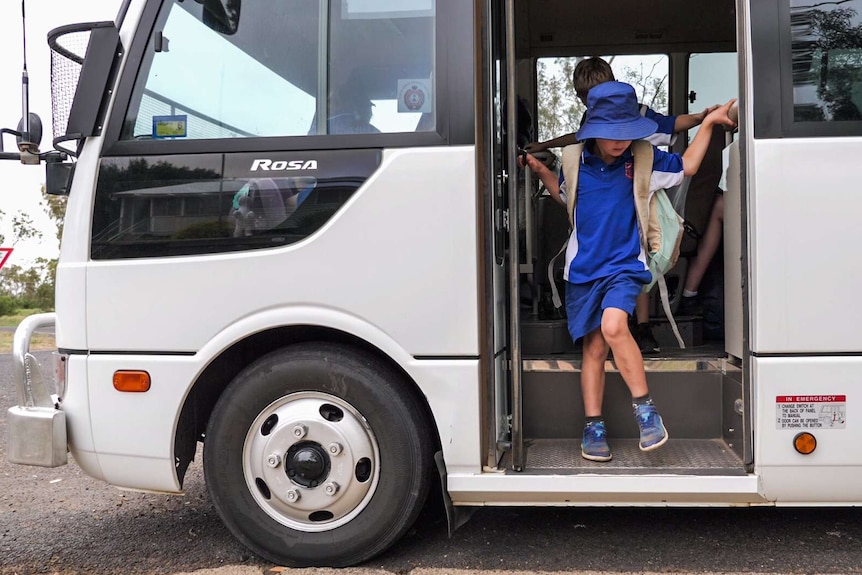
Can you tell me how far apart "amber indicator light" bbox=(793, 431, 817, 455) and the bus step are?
22 cm

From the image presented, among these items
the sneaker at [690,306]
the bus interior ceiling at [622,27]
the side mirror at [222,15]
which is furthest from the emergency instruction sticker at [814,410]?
the bus interior ceiling at [622,27]

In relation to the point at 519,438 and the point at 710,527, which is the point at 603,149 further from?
the point at 710,527

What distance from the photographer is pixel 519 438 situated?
2949mm

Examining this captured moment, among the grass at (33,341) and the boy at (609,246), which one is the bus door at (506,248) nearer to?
the boy at (609,246)

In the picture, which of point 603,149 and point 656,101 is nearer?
point 603,149

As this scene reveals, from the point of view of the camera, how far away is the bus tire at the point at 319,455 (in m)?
2.94

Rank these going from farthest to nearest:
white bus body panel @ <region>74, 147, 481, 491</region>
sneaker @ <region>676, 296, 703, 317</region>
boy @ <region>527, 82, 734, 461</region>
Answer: sneaker @ <region>676, 296, 703, 317</region> → boy @ <region>527, 82, 734, 461</region> → white bus body panel @ <region>74, 147, 481, 491</region>

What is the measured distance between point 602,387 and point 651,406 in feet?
0.73

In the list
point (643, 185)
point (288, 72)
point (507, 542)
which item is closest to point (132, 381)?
point (288, 72)

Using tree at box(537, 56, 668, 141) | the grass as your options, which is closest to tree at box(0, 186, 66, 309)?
the grass

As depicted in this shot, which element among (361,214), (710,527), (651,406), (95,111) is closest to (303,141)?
(361,214)

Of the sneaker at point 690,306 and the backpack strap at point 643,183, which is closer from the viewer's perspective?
the backpack strap at point 643,183

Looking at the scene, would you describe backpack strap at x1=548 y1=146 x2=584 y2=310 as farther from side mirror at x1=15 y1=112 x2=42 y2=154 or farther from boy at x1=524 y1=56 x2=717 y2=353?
side mirror at x1=15 y1=112 x2=42 y2=154

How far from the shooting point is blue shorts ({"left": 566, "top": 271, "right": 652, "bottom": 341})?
3129 mm
